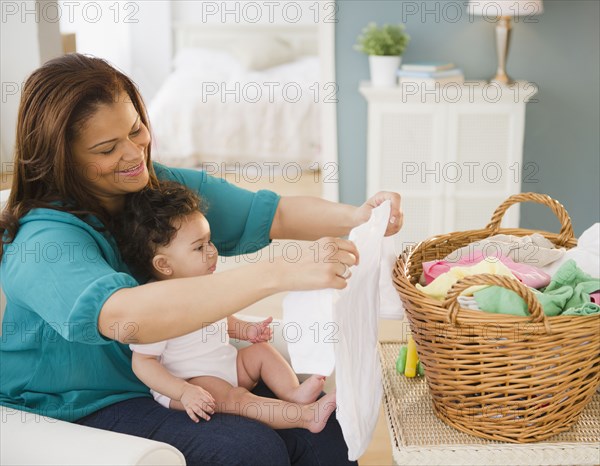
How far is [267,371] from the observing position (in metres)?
1.69

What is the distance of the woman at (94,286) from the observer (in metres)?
1.28

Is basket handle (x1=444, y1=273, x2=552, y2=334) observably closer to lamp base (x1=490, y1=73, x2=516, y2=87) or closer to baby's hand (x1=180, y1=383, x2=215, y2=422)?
baby's hand (x1=180, y1=383, x2=215, y2=422)

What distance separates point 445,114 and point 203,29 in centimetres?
439

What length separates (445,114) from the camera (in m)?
3.44

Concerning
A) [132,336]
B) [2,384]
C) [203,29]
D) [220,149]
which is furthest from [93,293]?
[203,29]

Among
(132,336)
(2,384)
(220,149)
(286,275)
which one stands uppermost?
(286,275)

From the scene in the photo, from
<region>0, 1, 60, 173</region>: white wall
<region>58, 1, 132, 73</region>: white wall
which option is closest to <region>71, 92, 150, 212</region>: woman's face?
<region>0, 1, 60, 173</region>: white wall

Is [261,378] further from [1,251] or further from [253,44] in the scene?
[253,44]

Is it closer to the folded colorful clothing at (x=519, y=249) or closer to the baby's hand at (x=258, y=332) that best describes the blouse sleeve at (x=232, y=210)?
the baby's hand at (x=258, y=332)

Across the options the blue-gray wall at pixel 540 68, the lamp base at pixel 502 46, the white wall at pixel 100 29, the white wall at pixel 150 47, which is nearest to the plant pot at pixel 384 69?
the blue-gray wall at pixel 540 68

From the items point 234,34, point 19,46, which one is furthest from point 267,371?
point 234,34

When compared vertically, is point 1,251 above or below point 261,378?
above

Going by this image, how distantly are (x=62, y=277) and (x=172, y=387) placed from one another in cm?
33

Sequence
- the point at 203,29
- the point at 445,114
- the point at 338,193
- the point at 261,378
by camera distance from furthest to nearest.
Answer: the point at 203,29, the point at 338,193, the point at 445,114, the point at 261,378
